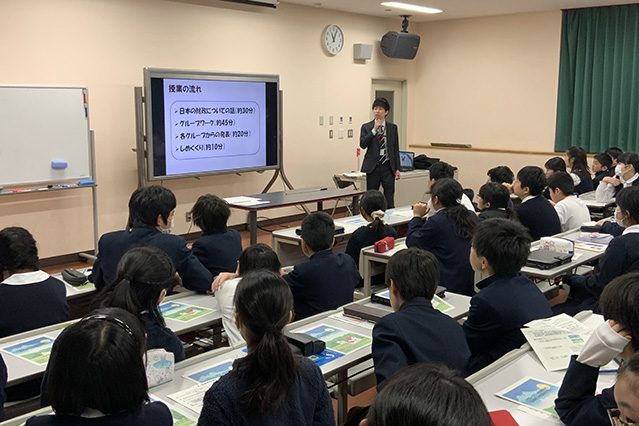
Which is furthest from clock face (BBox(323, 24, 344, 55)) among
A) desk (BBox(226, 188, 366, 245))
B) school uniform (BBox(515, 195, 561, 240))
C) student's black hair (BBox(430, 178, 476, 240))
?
student's black hair (BBox(430, 178, 476, 240))

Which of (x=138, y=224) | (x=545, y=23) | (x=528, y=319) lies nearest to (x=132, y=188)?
(x=138, y=224)

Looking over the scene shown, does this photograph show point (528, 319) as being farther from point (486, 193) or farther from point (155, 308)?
point (486, 193)

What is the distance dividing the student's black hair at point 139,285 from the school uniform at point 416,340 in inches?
30.1

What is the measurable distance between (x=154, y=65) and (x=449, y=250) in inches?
158

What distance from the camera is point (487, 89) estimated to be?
9297mm

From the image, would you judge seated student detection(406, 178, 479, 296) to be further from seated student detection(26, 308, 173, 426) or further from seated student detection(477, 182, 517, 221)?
seated student detection(26, 308, 173, 426)

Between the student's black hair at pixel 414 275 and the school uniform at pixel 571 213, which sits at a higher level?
the student's black hair at pixel 414 275

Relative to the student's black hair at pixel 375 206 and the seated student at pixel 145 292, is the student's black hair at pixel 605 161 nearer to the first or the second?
the student's black hair at pixel 375 206

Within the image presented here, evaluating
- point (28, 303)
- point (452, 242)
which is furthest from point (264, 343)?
point (452, 242)

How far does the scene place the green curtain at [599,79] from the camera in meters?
8.11

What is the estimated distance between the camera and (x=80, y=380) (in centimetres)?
126

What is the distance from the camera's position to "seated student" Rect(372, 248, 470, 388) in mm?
2020

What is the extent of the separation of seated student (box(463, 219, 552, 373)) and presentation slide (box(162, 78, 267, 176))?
4514 mm

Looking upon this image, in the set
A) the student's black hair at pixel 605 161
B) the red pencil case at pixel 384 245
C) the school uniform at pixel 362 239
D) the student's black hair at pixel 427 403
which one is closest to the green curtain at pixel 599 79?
the student's black hair at pixel 605 161
